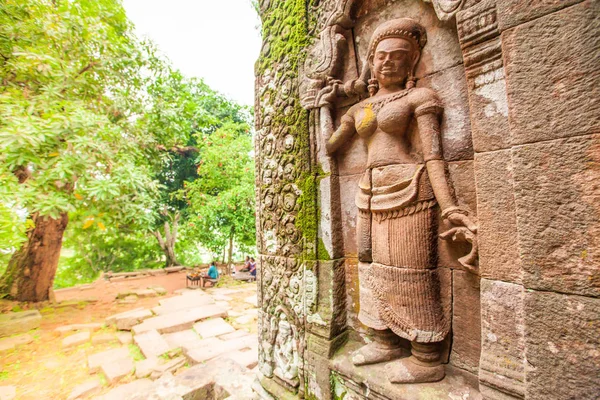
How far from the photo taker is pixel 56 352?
4637 mm

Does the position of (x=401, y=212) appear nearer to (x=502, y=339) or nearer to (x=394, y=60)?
(x=502, y=339)

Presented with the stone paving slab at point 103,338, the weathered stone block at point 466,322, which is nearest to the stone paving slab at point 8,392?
the stone paving slab at point 103,338

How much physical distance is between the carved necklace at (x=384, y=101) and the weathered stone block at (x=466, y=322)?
1063 mm

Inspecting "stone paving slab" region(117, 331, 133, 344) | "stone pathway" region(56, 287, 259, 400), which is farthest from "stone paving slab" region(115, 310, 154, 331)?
"stone paving slab" region(117, 331, 133, 344)

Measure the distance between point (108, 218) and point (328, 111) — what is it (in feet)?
16.4

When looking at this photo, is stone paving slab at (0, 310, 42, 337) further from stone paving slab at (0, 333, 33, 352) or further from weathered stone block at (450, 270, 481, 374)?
weathered stone block at (450, 270, 481, 374)

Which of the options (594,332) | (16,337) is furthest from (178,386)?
(16,337)

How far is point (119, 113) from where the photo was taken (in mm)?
6047

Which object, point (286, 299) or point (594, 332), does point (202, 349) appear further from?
point (594, 332)

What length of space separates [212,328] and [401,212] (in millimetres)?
4733

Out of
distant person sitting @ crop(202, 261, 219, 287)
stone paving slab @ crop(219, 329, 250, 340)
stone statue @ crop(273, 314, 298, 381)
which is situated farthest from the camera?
distant person sitting @ crop(202, 261, 219, 287)

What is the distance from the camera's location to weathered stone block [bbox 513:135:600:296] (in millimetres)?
919

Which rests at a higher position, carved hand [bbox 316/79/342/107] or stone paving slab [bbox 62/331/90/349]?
carved hand [bbox 316/79/342/107]

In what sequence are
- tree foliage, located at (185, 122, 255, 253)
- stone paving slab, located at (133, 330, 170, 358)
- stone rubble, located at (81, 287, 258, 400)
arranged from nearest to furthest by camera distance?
stone rubble, located at (81, 287, 258, 400) → stone paving slab, located at (133, 330, 170, 358) → tree foliage, located at (185, 122, 255, 253)
